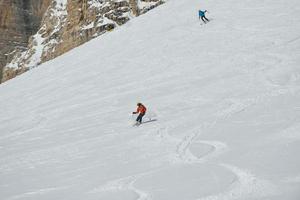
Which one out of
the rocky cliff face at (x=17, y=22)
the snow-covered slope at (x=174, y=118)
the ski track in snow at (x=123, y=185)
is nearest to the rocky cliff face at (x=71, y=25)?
the rocky cliff face at (x=17, y=22)

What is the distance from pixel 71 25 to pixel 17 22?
94.4 feet

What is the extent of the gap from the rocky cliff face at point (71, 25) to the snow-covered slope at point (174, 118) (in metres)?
41.3

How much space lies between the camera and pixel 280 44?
658 inches

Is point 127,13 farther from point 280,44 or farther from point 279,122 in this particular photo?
point 279,122

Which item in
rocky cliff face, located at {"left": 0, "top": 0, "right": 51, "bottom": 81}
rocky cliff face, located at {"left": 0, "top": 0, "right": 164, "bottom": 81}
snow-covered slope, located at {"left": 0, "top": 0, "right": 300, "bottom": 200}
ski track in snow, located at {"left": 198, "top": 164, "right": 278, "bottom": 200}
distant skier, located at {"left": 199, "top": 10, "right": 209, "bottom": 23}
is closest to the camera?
ski track in snow, located at {"left": 198, "top": 164, "right": 278, "bottom": 200}

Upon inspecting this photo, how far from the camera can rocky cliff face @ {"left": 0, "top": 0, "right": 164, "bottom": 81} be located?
66375 mm

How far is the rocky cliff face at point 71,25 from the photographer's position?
218 feet

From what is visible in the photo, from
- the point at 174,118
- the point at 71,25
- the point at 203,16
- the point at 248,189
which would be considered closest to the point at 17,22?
the point at 71,25

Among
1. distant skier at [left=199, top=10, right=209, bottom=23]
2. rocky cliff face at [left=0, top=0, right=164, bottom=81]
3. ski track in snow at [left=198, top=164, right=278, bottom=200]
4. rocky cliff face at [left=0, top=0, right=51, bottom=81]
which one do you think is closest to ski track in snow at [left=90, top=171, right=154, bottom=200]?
ski track in snow at [left=198, top=164, right=278, bottom=200]

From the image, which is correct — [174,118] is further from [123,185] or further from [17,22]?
[17,22]

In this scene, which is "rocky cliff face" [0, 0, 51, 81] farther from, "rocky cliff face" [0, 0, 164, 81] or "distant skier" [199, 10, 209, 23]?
"distant skier" [199, 10, 209, 23]

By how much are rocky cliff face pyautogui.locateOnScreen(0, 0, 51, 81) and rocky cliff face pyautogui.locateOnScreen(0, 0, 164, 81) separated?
2.72 metres

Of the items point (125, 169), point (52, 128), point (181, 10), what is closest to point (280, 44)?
point (52, 128)

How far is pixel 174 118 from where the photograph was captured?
11.5 meters
